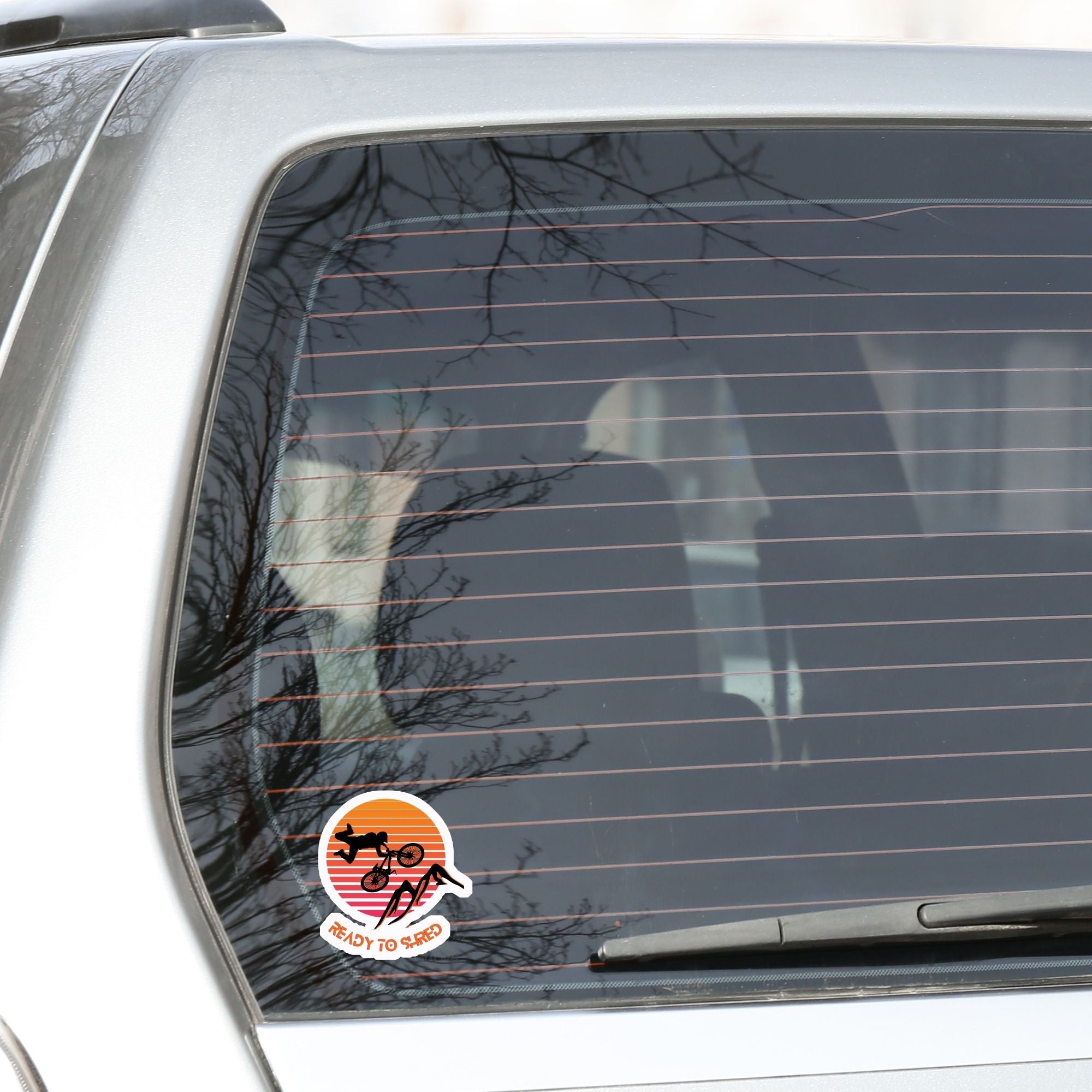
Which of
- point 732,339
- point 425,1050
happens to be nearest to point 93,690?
point 425,1050

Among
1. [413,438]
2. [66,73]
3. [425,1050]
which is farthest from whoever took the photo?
[66,73]

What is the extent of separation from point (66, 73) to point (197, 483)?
20.8 inches

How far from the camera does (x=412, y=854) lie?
38.3 inches

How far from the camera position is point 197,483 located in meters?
1.00

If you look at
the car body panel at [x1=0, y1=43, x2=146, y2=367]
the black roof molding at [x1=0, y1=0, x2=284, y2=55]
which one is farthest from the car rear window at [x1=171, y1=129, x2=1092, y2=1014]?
the black roof molding at [x1=0, y1=0, x2=284, y2=55]

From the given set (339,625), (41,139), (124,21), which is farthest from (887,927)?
(124,21)

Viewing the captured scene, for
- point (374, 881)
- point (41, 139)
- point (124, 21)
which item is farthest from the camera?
point (124, 21)

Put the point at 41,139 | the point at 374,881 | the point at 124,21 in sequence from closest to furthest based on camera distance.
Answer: the point at 374,881 → the point at 41,139 → the point at 124,21

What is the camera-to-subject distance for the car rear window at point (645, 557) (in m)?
0.98

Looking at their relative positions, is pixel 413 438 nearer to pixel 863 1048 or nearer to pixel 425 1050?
pixel 425 1050

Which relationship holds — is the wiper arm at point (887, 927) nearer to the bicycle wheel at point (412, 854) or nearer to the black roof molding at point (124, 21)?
the bicycle wheel at point (412, 854)

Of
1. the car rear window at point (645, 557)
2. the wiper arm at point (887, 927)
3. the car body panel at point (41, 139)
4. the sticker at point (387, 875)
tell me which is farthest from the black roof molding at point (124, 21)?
the wiper arm at point (887, 927)

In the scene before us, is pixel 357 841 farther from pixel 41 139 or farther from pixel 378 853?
pixel 41 139

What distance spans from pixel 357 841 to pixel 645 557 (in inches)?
13.8
